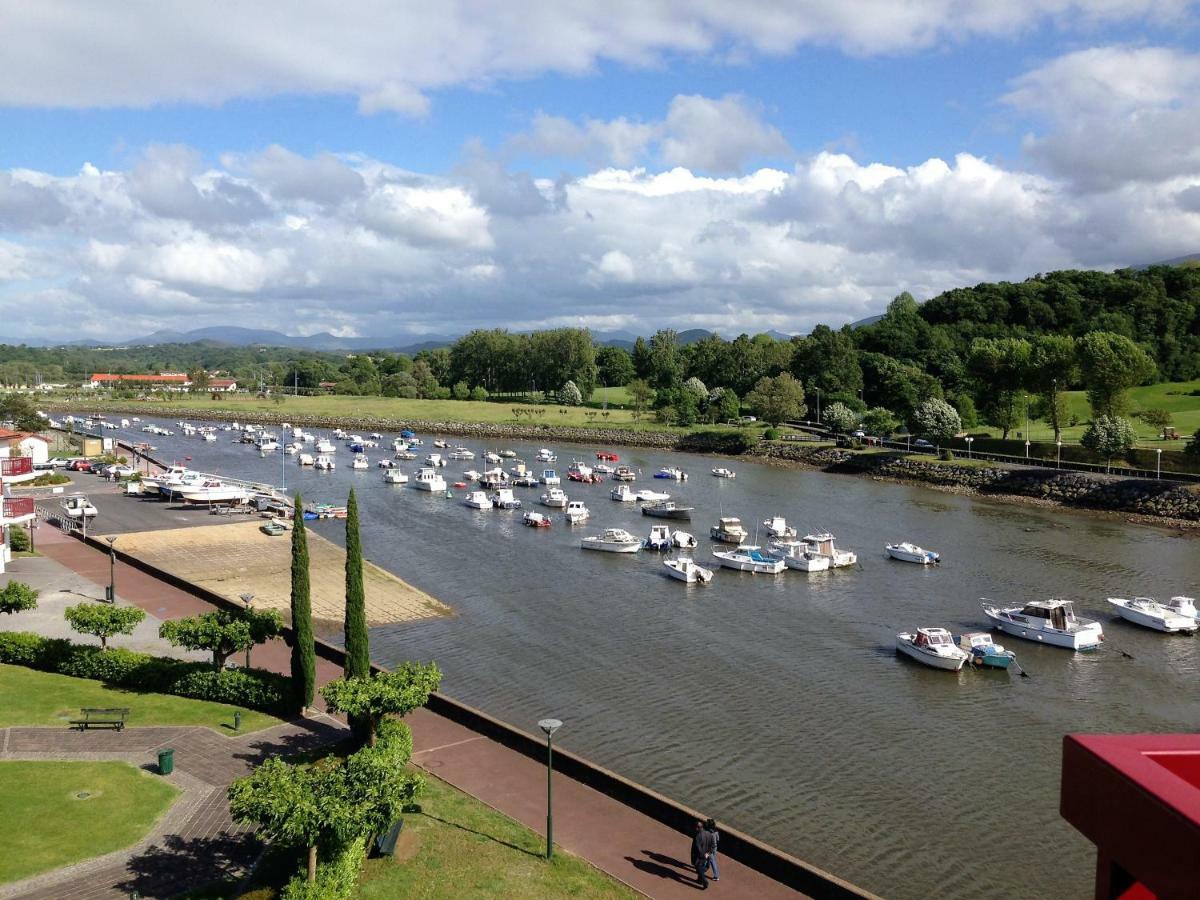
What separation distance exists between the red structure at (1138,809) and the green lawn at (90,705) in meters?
21.1

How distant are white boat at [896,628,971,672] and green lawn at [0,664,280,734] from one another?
25.2 meters

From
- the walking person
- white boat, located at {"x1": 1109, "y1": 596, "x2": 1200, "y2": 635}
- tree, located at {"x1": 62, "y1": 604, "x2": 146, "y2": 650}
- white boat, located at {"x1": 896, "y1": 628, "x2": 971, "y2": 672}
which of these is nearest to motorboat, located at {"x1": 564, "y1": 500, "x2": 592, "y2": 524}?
white boat, located at {"x1": 896, "y1": 628, "x2": 971, "y2": 672}

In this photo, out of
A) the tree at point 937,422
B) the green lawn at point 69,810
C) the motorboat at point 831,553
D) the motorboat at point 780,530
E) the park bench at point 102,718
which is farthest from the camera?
the tree at point 937,422

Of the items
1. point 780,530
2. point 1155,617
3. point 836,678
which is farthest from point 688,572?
point 1155,617

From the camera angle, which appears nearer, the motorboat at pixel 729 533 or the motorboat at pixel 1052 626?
the motorboat at pixel 1052 626

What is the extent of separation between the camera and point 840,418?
114m

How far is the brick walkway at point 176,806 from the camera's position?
16156 millimetres

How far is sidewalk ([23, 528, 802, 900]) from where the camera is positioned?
17578 millimetres

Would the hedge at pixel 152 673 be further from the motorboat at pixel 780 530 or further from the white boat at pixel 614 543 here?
the motorboat at pixel 780 530

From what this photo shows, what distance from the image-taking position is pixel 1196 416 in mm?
97062

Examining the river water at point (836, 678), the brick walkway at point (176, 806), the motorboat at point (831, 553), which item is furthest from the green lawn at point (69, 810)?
the motorboat at point (831, 553)

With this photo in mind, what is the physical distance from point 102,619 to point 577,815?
17.3m

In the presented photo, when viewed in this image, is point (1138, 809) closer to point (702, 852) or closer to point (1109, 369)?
point (702, 852)

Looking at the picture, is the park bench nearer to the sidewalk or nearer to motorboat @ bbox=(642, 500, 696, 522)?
the sidewalk
